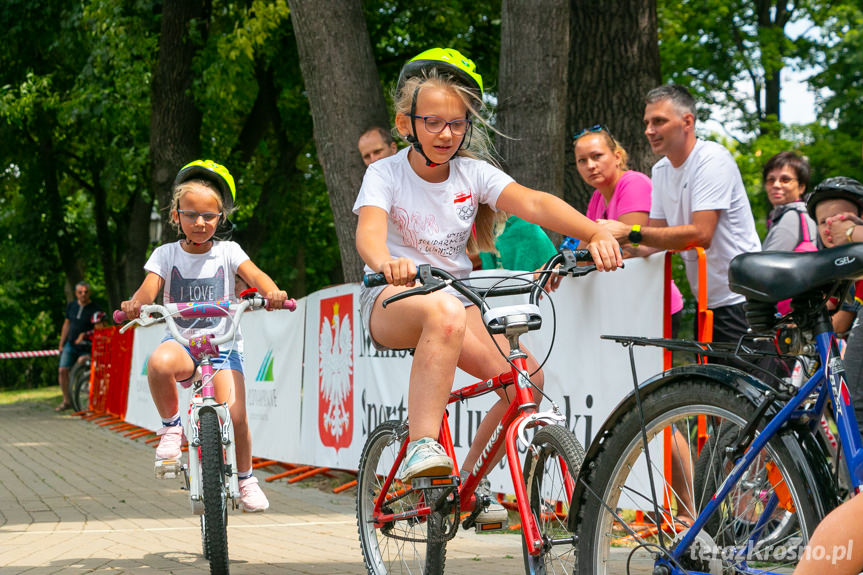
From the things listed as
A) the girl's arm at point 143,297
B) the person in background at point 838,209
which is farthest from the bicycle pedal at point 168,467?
the person in background at point 838,209

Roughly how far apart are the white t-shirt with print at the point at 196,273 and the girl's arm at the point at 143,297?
0.21ft

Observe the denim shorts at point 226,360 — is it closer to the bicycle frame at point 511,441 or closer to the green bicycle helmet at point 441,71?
the bicycle frame at point 511,441

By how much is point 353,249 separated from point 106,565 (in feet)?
12.8

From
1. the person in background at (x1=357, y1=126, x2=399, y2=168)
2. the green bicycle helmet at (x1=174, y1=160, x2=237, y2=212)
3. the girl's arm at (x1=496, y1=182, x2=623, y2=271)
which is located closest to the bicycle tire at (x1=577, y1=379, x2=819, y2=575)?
the girl's arm at (x1=496, y1=182, x2=623, y2=271)

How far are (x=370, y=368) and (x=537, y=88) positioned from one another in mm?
2497

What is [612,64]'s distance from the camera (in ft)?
30.6

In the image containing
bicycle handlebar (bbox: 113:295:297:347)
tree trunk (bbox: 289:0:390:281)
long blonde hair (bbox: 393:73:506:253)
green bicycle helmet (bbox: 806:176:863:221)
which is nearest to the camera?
green bicycle helmet (bbox: 806:176:863:221)

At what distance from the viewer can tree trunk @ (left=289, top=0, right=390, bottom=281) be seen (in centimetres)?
856

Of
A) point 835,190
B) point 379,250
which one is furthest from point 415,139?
point 835,190

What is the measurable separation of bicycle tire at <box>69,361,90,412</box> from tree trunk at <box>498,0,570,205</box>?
519 inches

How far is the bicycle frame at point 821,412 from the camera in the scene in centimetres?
242

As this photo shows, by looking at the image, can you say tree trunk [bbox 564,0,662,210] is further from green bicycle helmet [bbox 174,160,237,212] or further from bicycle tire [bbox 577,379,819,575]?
bicycle tire [bbox 577,379,819,575]

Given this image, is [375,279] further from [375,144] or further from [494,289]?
[375,144]

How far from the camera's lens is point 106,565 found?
5551mm
